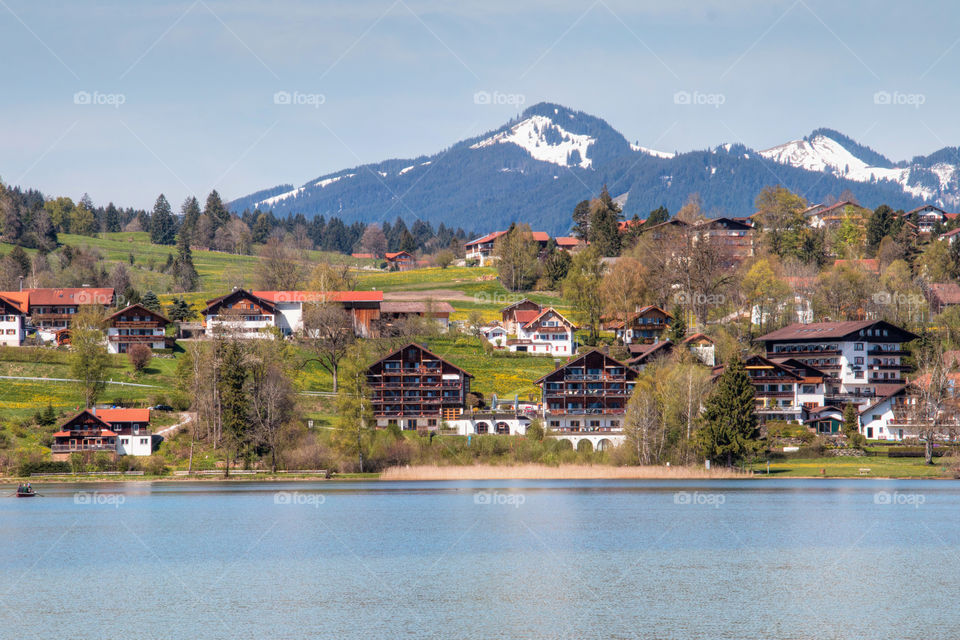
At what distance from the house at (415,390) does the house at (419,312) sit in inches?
1263

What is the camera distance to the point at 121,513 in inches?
2657

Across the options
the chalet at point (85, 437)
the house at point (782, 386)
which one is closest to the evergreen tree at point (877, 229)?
the house at point (782, 386)

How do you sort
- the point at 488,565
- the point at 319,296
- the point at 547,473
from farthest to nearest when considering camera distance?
the point at 319,296 → the point at 547,473 → the point at 488,565

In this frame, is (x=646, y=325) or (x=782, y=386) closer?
(x=782, y=386)

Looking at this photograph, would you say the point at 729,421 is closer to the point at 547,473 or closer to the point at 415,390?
the point at 547,473

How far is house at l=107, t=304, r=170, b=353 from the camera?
13400cm

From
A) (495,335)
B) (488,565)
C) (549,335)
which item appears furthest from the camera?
(495,335)

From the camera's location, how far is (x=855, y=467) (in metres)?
90.9

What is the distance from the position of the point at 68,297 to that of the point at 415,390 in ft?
211

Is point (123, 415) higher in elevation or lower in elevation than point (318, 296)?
lower

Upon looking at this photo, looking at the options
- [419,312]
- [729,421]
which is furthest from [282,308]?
[729,421]

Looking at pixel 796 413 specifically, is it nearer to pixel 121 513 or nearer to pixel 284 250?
pixel 121 513

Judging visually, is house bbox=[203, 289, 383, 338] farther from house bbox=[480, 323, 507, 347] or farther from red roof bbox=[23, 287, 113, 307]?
red roof bbox=[23, 287, 113, 307]

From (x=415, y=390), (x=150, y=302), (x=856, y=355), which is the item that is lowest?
(x=415, y=390)
